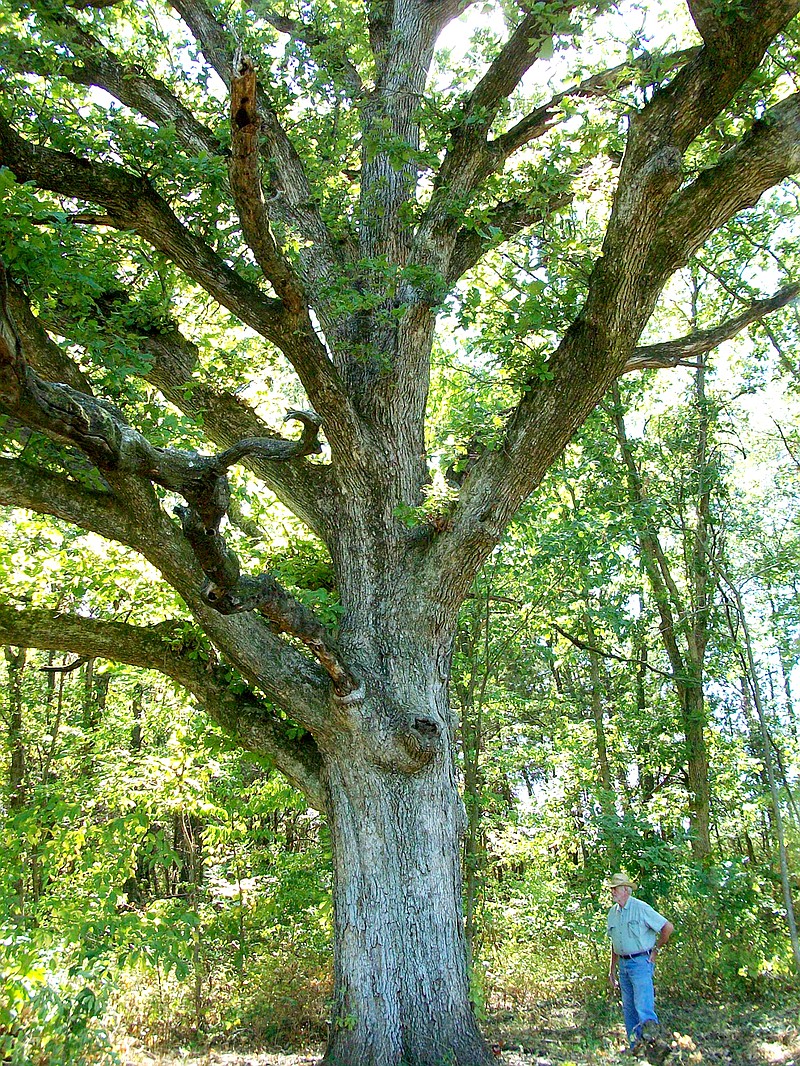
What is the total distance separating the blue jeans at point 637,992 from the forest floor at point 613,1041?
0.72 ft

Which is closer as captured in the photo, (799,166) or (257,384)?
(799,166)

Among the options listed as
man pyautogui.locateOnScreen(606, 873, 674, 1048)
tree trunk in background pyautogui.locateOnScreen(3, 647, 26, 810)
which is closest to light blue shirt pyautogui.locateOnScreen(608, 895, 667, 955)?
man pyautogui.locateOnScreen(606, 873, 674, 1048)

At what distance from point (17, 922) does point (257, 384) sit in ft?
15.7

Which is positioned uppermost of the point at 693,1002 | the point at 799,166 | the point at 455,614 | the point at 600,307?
the point at 799,166

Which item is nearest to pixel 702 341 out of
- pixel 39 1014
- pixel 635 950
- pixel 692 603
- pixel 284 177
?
pixel 284 177

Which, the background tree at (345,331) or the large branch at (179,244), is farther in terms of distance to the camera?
the large branch at (179,244)

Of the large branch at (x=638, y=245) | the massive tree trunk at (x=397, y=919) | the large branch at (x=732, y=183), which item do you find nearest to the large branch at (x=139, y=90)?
the large branch at (x=638, y=245)

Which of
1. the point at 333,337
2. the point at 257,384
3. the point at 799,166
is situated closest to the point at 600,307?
the point at 799,166

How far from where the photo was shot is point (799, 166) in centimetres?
493

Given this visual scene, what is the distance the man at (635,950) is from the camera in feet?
20.5

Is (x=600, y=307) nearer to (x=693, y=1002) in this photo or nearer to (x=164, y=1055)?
(x=164, y=1055)

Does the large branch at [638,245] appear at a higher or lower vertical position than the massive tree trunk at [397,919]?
higher

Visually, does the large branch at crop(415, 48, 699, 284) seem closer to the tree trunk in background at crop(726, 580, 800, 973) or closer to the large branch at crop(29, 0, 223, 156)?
the large branch at crop(29, 0, 223, 156)

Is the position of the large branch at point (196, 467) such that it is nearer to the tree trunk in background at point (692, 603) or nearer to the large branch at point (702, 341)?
the large branch at point (702, 341)
